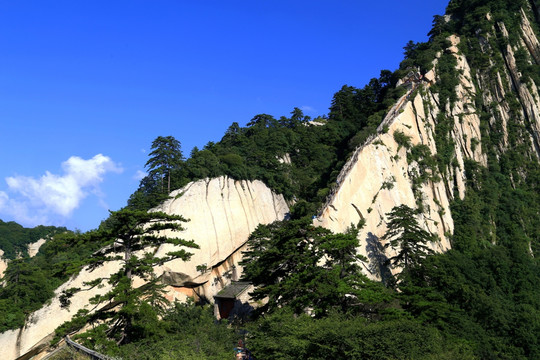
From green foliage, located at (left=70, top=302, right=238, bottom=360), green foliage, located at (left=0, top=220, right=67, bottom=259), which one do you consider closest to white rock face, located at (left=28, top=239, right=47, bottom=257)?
green foliage, located at (left=0, top=220, right=67, bottom=259)

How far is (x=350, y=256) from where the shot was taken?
1160 inches

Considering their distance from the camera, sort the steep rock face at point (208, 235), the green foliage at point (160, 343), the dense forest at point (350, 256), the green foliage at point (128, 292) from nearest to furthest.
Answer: the green foliage at point (160, 343), the dense forest at point (350, 256), the green foliage at point (128, 292), the steep rock face at point (208, 235)

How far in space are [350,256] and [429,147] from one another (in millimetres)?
33995

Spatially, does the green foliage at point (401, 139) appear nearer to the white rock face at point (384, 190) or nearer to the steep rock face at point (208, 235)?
the white rock face at point (384, 190)

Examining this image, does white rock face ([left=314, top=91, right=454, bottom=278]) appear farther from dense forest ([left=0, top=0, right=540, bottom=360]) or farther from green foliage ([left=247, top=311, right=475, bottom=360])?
green foliage ([left=247, top=311, right=475, bottom=360])

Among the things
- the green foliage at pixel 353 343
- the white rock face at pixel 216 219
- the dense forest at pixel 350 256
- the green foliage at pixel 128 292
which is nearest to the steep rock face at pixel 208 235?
the white rock face at pixel 216 219

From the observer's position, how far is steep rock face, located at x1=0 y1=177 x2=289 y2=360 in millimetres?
36719

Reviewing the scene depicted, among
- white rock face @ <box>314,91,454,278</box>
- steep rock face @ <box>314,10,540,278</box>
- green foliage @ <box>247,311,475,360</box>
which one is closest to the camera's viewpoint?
green foliage @ <box>247,311,475,360</box>

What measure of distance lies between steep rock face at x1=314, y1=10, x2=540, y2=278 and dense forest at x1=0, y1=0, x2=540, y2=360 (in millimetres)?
1041

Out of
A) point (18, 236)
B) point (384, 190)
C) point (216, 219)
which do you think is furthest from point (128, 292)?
point (18, 236)

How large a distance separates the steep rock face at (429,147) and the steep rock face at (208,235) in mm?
10831

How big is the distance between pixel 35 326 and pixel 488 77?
7222 cm

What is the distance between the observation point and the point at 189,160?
5066 cm

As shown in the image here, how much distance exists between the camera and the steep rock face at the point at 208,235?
36719 mm
